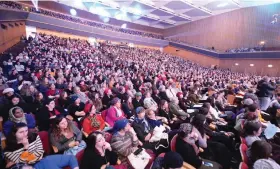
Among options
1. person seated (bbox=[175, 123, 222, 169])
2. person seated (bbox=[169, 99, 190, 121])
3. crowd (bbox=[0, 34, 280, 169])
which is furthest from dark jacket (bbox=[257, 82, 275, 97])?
person seated (bbox=[175, 123, 222, 169])

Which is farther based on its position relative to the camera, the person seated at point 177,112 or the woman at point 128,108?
the person seated at point 177,112

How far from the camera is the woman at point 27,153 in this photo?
185cm

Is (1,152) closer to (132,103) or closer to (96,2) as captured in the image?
(132,103)

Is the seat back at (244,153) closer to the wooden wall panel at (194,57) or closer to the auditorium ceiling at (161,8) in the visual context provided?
the auditorium ceiling at (161,8)

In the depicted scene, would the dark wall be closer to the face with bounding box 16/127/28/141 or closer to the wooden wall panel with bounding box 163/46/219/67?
the wooden wall panel with bounding box 163/46/219/67

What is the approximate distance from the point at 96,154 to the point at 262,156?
5.54 ft

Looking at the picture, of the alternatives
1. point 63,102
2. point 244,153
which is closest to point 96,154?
point 244,153

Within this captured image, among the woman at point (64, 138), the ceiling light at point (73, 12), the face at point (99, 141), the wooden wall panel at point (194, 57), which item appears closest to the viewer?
the face at point (99, 141)

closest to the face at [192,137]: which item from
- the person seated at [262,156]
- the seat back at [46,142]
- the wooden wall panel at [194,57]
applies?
the person seated at [262,156]

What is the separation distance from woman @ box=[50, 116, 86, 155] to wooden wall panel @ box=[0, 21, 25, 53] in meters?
10.2

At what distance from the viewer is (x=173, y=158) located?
1.71 m

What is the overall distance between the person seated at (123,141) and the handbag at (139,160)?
7 centimetres

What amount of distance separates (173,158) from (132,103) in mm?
2833

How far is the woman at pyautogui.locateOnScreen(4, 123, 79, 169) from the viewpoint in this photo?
185 cm
